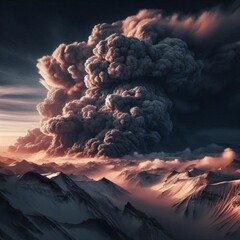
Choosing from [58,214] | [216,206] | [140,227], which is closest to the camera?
[58,214]

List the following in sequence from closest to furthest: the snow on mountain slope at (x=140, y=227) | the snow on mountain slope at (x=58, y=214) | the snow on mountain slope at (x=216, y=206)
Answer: the snow on mountain slope at (x=58, y=214) → the snow on mountain slope at (x=140, y=227) → the snow on mountain slope at (x=216, y=206)

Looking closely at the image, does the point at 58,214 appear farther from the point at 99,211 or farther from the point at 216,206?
the point at 216,206

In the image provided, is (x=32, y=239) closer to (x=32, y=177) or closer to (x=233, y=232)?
(x=32, y=177)

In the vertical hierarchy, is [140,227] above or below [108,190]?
below

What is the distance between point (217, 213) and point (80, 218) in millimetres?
64182

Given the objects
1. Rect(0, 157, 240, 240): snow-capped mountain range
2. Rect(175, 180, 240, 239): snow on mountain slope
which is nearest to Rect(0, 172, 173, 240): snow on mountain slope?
Rect(0, 157, 240, 240): snow-capped mountain range

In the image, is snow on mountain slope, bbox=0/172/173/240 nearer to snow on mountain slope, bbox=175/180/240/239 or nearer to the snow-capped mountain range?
the snow-capped mountain range

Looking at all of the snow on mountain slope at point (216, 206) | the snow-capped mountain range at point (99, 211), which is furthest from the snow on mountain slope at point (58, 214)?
the snow on mountain slope at point (216, 206)

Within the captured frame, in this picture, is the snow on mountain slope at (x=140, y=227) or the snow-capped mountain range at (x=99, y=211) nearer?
the snow-capped mountain range at (x=99, y=211)

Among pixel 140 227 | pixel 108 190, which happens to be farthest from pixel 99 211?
pixel 108 190

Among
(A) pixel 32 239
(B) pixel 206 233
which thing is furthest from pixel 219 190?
(A) pixel 32 239

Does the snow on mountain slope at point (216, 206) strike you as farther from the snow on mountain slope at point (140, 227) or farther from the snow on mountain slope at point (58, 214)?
the snow on mountain slope at point (58, 214)

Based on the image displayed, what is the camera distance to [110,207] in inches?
6029

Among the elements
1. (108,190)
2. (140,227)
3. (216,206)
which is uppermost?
(108,190)
